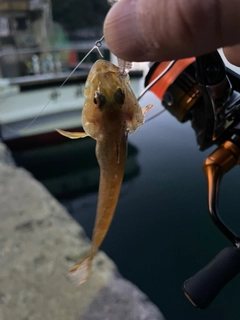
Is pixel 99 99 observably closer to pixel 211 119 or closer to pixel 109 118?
pixel 109 118

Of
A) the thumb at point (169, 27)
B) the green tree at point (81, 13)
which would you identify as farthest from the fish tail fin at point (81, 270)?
the green tree at point (81, 13)

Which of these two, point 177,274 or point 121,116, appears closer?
point 121,116

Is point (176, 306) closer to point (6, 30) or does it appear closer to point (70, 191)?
point (70, 191)

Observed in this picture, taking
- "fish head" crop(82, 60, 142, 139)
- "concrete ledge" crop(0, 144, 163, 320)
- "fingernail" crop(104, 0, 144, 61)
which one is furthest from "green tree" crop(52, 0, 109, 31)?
"fingernail" crop(104, 0, 144, 61)

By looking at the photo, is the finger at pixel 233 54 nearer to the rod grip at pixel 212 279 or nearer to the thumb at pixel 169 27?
the thumb at pixel 169 27

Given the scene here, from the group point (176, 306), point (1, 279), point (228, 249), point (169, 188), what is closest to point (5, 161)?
point (169, 188)

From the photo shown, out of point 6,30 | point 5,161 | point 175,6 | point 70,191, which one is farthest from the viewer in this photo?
point 6,30
